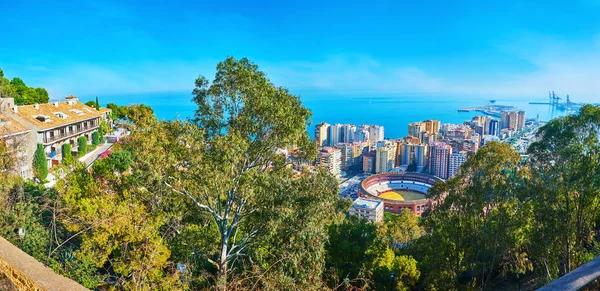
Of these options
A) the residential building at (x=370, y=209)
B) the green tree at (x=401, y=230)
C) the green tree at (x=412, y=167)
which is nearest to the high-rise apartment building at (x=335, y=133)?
the green tree at (x=412, y=167)

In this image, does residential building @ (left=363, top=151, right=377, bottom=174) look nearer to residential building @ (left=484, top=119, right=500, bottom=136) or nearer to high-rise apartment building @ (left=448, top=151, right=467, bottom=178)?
high-rise apartment building @ (left=448, top=151, right=467, bottom=178)

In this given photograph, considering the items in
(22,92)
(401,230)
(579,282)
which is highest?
(22,92)

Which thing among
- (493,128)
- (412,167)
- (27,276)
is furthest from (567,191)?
(493,128)

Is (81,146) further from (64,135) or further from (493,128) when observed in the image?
(493,128)

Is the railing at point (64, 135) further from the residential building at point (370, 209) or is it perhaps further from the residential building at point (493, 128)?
the residential building at point (493, 128)

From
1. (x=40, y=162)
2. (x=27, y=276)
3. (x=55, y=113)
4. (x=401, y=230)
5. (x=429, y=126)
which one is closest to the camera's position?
(x=27, y=276)

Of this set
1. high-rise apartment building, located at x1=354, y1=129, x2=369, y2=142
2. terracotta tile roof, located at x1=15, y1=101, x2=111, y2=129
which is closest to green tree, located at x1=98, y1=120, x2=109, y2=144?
terracotta tile roof, located at x1=15, y1=101, x2=111, y2=129

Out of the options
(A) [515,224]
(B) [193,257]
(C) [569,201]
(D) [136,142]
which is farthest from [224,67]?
(C) [569,201]

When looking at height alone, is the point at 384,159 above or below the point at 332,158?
below
